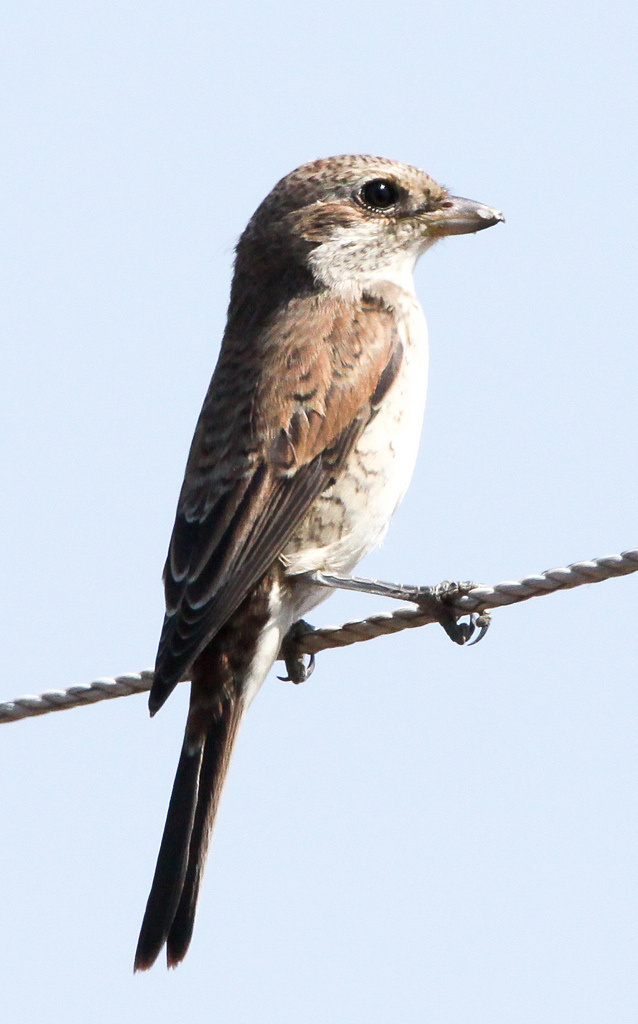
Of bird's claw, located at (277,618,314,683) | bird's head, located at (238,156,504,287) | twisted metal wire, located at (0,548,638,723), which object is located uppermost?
bird's head, located at (238,156,504,287)

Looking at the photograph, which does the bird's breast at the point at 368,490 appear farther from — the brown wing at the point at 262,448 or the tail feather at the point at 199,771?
the tail feather at the point at 199,771

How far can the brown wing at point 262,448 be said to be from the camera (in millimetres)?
4766

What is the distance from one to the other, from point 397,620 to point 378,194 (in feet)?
6.76

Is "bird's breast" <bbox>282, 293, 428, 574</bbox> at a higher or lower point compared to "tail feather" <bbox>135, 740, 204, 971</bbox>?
higher

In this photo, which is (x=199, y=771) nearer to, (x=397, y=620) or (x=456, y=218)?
(x=397, y=620)

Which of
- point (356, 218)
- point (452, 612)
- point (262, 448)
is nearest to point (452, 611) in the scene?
point (452, 612)

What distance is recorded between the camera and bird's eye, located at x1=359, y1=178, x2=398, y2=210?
19.4 ft

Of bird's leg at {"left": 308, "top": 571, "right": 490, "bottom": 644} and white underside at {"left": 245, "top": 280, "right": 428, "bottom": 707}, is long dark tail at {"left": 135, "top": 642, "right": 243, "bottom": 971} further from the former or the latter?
bird's leg at {"left": 308, "top": 571, "right": 490, "bottom": 644}

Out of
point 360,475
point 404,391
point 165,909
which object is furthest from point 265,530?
point 165,909

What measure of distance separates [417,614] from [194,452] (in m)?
1.15

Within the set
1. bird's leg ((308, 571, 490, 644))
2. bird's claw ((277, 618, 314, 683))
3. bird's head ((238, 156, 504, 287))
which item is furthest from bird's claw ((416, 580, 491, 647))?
bird's head ((238, 156, 504, 287))

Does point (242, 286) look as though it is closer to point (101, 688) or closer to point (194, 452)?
point (194, 452)

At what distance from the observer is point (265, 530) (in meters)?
4.89

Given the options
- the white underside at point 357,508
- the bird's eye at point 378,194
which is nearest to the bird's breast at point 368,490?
the white underside at point 357,508
